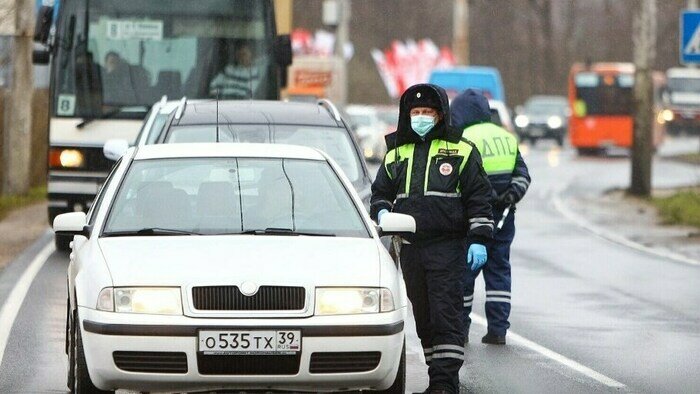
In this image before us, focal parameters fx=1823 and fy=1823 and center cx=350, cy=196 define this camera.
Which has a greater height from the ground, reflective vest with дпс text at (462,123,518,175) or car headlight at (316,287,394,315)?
reflective vest with дпс text at (462,123,518,175)

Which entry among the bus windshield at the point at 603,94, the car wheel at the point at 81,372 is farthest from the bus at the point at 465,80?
the car wheel at the point at 81,372

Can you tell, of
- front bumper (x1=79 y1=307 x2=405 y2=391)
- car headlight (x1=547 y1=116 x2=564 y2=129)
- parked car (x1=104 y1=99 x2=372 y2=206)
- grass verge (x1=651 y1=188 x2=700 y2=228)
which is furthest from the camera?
car headlight (x1=547 y1=116 x2=564 y2=129)

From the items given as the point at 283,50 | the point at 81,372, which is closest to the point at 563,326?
the point at 81,372

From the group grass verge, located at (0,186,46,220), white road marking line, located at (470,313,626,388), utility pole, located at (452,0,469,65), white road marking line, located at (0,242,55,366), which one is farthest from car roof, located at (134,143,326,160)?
utility pole, located at (452,0,469,65)

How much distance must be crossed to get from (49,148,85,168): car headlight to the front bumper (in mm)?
10426

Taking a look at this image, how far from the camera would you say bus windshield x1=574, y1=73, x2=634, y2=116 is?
53.4 meters

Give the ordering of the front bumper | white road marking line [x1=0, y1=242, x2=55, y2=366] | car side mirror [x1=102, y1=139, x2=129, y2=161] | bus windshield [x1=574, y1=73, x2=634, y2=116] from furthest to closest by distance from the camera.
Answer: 1. bus windshield [x1=574, y1=73, x2=634, y2=116]
2. car side mirror [x1=102, y1=139, x2=129, y2=161]
3. white road marking line [x1=0, y1=242, x2=55, y2=366]
4. the front bumper

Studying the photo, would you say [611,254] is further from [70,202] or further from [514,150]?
[514,150]

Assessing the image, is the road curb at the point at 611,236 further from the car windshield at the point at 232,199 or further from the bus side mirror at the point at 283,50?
the car windshield at the point at 232,199

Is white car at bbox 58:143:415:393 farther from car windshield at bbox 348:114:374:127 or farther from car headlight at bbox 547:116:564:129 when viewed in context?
car headlight at bbox 547:116:564:129

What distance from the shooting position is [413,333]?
12391 mm

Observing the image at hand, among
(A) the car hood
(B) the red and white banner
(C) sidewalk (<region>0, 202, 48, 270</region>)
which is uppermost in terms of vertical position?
A: (A) the car hood

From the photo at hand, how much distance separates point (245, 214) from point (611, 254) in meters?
11.4

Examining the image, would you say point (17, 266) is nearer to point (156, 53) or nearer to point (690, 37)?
point (156, 53)
